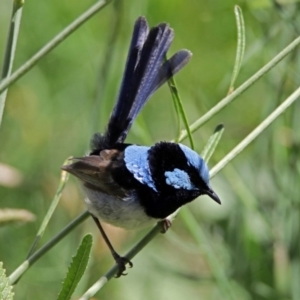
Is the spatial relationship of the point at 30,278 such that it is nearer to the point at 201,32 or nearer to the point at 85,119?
the point at 85,119

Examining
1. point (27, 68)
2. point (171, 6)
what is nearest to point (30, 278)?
point (171, 6)

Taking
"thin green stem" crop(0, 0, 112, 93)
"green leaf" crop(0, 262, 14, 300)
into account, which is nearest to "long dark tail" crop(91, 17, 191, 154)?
"thin green stem" crop(0, 0, 112, 93)

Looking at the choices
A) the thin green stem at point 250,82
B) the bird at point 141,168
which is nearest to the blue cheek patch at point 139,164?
the bird at point 141,168

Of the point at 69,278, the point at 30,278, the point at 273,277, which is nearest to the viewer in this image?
the point at 69,278

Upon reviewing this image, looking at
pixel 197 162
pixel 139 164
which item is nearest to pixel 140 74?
pixel 139 164

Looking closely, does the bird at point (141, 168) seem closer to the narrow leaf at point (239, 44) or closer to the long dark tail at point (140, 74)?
the long dark tail at point (140, 74)

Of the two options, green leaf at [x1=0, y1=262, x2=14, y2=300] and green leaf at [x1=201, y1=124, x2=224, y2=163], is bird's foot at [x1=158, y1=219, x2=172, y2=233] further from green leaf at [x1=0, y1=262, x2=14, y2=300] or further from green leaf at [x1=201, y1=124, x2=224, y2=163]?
green leaf at [x1=0, y1=262, x2=14, y2=300]
